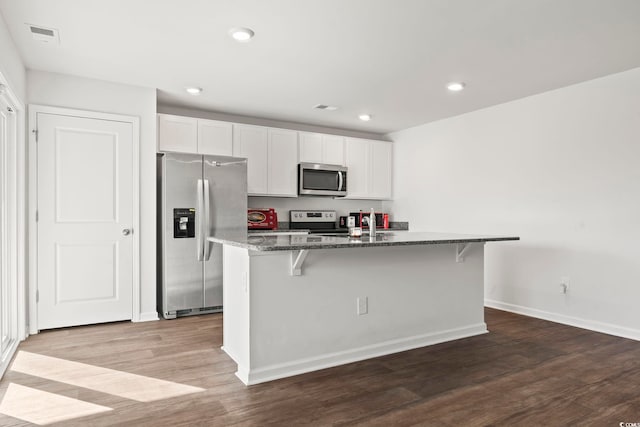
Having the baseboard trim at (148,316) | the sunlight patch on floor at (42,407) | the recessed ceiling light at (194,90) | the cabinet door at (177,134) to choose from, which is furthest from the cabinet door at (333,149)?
the sunlight patch on floor at (42,407)

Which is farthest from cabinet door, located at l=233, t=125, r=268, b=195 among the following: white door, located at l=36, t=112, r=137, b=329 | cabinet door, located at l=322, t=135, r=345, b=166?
white door, located at l=36, t=112, r=137, b=329

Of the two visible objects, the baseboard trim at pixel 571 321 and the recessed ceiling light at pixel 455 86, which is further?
the recessed ceiling light at pixel 455 86

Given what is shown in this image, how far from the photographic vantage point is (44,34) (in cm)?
297

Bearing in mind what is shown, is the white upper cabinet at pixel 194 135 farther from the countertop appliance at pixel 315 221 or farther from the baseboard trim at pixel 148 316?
the baseboard trim at pixel 148 316

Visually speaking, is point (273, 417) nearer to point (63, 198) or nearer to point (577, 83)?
point (63, 198)

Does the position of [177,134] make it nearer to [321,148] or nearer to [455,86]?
[321,148]

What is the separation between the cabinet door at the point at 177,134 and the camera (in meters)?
4.48

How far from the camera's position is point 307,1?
2.49m

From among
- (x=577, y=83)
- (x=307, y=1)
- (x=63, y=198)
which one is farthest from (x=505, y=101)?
(x=63, y=198)

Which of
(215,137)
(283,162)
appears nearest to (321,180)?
(283,162)

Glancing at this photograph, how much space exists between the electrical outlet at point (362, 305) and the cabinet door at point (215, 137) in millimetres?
2727

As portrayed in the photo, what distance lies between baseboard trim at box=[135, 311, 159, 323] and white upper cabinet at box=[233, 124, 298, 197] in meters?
1.77

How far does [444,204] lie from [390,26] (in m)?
3.16

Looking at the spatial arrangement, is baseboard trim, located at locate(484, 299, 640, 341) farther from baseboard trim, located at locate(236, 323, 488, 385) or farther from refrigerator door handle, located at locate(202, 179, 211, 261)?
refrigerator door handle, located at locate(202, 179, 211, 261)
